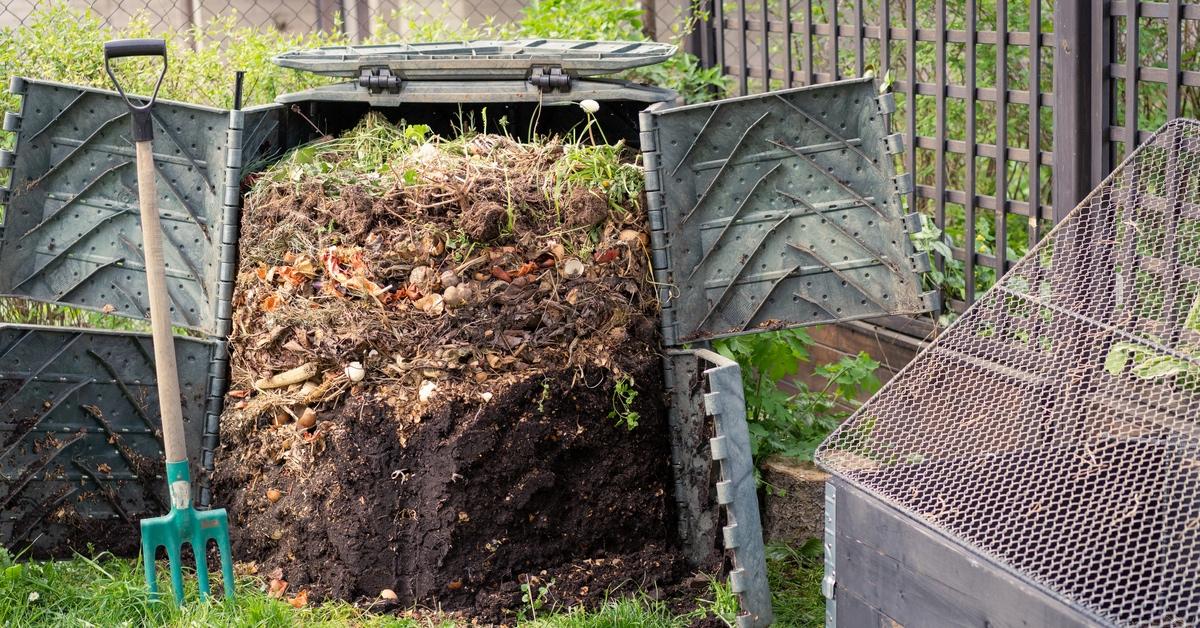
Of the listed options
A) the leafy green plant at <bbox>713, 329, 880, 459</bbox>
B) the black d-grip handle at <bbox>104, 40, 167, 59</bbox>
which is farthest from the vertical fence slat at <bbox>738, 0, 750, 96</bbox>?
the black d-grip handle at <bbox>104, 40, 167, 59</bbox>

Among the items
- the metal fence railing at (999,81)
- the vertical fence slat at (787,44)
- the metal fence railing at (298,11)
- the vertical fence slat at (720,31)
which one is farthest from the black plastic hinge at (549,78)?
the metal fence railing at (298,11)

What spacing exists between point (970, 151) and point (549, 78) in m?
1.83

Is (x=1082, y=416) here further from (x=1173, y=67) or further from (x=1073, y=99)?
(x=1073, y=99)

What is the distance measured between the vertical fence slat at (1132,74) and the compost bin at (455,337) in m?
0.94

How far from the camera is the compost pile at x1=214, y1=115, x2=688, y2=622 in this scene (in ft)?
11.9

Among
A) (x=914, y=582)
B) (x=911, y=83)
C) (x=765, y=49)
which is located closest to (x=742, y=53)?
(x=765, y=49)

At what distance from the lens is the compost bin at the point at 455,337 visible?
3637 mm

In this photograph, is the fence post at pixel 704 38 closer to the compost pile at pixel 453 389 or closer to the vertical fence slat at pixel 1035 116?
the vertical fence slat at pixel 1035 116

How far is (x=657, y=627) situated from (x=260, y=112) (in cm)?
224

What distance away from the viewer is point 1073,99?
4.14m

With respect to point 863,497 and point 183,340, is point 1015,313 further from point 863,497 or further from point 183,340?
point 183,340

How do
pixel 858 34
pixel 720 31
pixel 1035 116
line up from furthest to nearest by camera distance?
pixel 720 31
pixel 858 34
pixel 1035 116

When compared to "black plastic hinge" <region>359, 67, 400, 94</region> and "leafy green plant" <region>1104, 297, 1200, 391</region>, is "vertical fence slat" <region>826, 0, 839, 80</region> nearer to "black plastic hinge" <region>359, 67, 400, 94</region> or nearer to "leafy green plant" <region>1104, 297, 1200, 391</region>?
"black plastic hinge" <region>359, 67, 400, 94</region>

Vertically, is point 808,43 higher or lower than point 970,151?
higher
